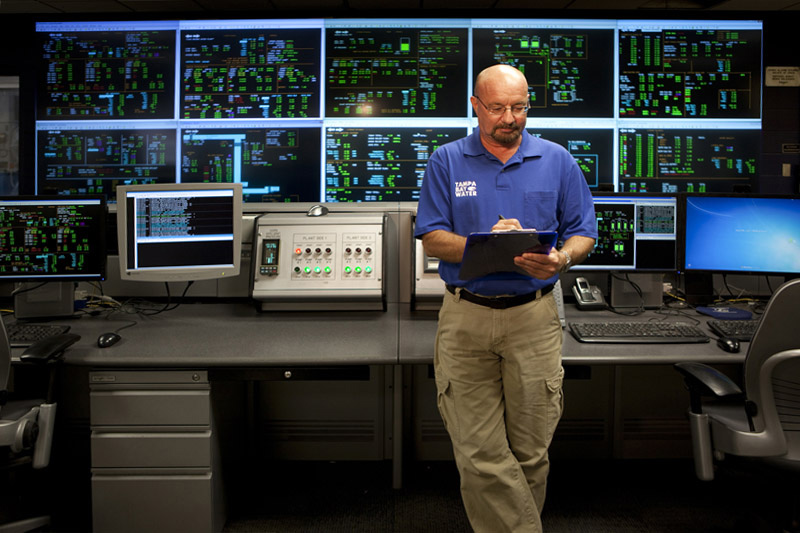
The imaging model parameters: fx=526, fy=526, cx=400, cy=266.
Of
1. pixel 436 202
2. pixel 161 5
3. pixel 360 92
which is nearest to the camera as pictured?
pixel 436 202

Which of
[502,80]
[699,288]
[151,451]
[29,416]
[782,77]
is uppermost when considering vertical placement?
[782,77]

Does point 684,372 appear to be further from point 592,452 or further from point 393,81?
point 393,81

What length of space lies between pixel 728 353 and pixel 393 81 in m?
2.18

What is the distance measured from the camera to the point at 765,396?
4.32 feet

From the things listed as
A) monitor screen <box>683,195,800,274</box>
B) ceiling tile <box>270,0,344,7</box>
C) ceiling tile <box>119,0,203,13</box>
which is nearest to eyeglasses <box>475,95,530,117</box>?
monitor screen <box>683,195,800,274</box>

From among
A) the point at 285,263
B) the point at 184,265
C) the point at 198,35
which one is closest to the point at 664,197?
the point at 285,263

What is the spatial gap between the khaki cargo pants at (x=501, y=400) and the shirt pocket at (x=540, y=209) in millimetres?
210

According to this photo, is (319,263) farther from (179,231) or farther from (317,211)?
(179,231)

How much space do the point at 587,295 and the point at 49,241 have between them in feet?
7.02

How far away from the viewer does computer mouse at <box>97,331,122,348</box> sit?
1667 millimetres

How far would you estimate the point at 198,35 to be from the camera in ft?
9.66

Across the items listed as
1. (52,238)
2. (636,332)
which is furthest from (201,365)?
(636,332)

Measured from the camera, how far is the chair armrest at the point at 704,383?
1.37 m

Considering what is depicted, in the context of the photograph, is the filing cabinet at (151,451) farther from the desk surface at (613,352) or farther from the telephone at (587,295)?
the telephone at (587,295)
